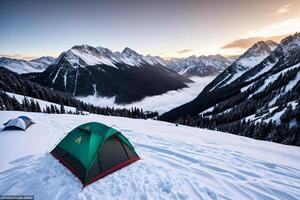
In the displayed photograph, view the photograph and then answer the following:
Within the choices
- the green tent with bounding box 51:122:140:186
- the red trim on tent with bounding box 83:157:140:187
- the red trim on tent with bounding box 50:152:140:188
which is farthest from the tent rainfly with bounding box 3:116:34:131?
the red trim on tent with bounding box 83:157:140:187

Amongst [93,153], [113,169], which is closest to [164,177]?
[113,169]

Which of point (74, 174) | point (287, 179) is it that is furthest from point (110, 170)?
point (287, 179)

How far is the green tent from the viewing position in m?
8.10

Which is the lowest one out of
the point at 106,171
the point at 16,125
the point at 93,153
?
the point at 106,171

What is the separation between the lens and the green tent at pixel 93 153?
26.6ft

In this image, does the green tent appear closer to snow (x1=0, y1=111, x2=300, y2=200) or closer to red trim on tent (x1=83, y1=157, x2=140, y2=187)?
red trim on tent (x1=83, y1=157, x2=140, y2=187)

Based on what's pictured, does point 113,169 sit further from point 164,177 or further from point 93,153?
point 164,177

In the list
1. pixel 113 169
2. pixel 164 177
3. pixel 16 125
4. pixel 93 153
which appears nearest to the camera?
pixel 164 177

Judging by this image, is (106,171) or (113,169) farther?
(113,169)

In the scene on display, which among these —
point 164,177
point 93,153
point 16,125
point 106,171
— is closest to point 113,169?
point 106,171

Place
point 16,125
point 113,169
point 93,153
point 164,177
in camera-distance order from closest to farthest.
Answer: point 164,177 → point 93,153 → point 113,169 → point 16,125

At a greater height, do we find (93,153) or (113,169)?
(93,153)

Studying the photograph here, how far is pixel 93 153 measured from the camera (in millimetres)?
8391

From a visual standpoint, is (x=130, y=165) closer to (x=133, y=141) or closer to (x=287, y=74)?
(x=133, y=141)
